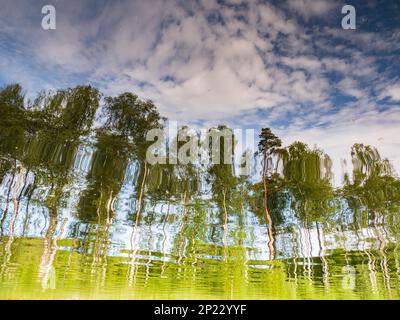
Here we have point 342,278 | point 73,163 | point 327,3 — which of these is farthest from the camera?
point 342,278

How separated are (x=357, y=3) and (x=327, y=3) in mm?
617

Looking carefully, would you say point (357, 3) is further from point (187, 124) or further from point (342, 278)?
point (342, 278)

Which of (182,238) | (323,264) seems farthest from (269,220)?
(323,264)

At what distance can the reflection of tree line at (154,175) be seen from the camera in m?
7.87

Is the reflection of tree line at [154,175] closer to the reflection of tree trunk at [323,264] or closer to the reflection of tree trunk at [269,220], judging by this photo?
the reflection of tree trunk at [269,220]

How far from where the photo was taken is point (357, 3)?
247 inches

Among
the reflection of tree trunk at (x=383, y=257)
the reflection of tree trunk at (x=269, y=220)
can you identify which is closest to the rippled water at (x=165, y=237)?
the reflection of tree trunk at (x=383, y=257)

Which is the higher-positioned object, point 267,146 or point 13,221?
point 267,146

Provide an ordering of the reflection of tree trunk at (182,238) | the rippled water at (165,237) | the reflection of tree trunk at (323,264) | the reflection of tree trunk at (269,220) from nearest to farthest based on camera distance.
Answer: the reflection of tree trunk at (269,220), the rippled water at (165,237), the reflection of tree trunk at (182,238), the reflection of tree trunk at (323,264)

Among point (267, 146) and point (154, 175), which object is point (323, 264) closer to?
point (267, 146)

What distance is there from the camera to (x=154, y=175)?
8.98 m

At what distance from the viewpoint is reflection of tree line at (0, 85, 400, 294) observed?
7.87m

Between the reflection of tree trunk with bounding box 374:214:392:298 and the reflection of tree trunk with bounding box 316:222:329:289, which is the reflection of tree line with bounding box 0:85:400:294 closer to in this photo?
the reflection of tree trunk with bounding box 374:214:392:298
